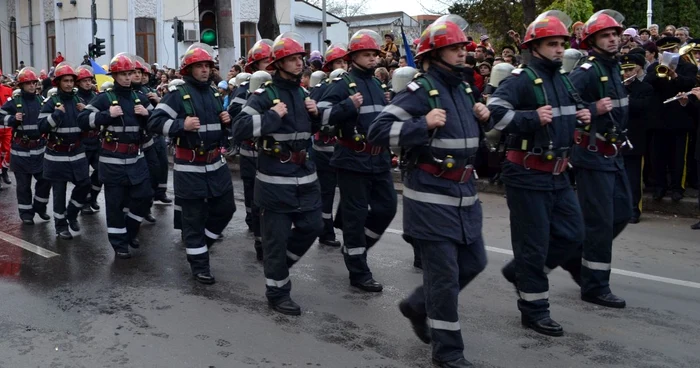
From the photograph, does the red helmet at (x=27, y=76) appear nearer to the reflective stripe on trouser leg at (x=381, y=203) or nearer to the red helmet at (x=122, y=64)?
the red helmet at (x=122, y=64)

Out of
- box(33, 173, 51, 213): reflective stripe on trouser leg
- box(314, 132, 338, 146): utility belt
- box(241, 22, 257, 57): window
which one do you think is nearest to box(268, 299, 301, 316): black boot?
box(314, 132, 338, 146): utility belt

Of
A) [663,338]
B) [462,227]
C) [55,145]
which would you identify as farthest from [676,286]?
[55,145]

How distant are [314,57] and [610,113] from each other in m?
9.93

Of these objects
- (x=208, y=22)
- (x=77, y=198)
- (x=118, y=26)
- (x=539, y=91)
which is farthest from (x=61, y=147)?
(x=118, y=26)

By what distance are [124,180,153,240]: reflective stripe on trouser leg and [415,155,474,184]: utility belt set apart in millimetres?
4291

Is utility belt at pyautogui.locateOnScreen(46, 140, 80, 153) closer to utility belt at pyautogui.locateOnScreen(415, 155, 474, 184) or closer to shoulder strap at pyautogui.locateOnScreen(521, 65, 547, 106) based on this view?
utility belt at pyautogui.locateOnScreen(415, 155, 474, 184)

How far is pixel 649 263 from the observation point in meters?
8.05

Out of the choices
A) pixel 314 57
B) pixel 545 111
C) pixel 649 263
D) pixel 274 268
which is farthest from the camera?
pixel 314 57

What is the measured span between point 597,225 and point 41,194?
7299mm

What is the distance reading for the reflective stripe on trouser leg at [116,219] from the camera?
868 centimetres

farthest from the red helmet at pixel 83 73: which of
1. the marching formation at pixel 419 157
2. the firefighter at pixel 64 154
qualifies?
the marching formation at pixel 419 157

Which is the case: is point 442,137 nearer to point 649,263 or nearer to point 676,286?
point 676,286

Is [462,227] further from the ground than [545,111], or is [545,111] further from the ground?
[545,111]

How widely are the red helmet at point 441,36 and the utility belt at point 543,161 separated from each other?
1.08 meters
